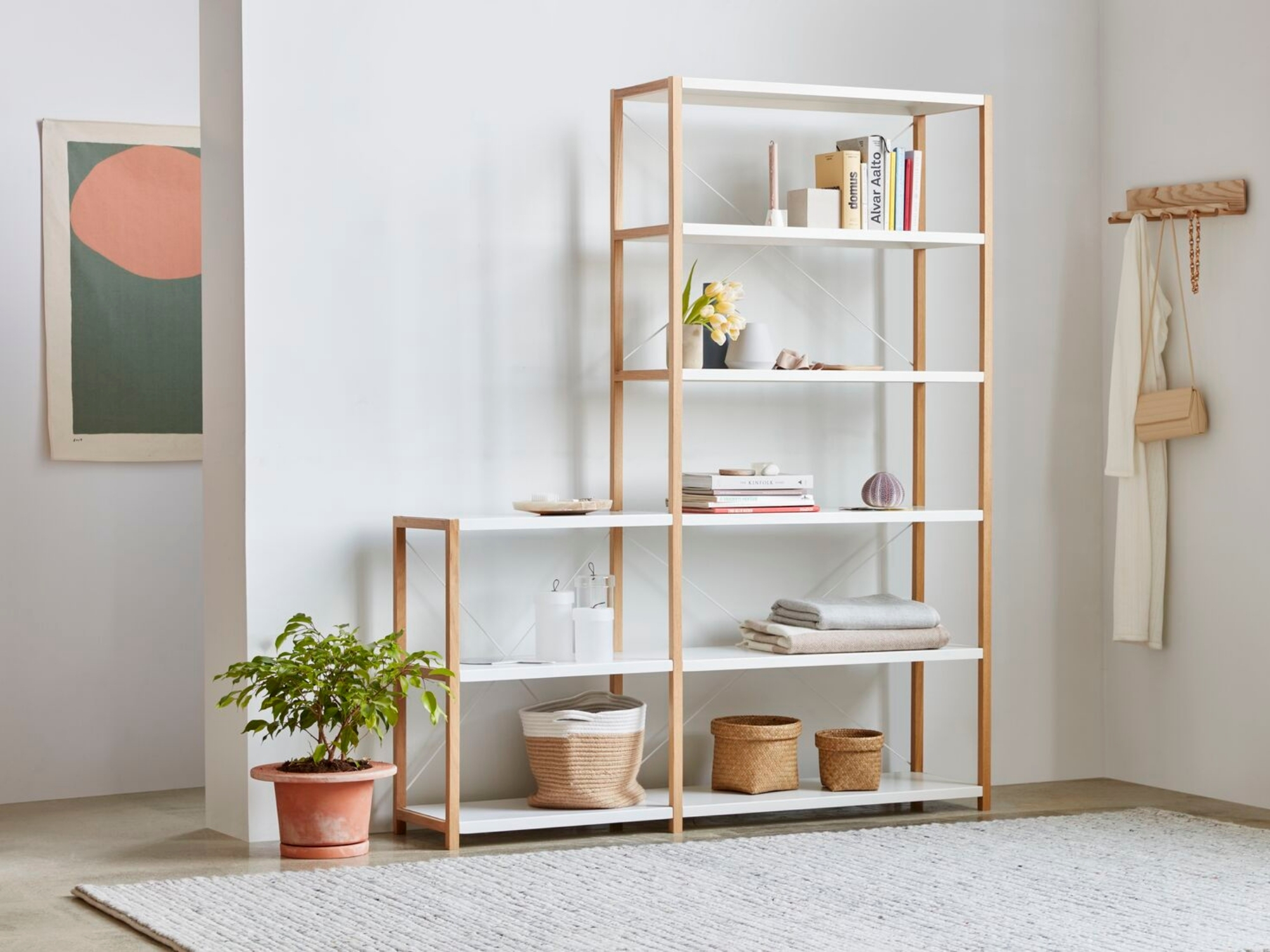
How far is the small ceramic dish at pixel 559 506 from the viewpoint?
4062 mm

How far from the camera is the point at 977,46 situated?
4926mm

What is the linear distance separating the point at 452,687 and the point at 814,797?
0.97m

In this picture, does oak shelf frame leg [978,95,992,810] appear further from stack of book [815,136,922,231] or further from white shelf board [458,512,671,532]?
white shelf board [458,512,671,532]

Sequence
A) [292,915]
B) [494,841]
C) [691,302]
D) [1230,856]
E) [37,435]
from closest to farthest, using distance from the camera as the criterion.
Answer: [292,915] → [1230,856] → [494,841] → [691,302] → [37,435]

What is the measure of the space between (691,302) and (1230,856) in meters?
1.83

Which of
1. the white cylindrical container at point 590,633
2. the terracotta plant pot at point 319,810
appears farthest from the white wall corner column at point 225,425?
the white cylindrical container at point 590,633

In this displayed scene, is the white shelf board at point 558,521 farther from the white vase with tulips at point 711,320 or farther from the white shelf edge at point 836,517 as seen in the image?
the white vase with tulips at point 711,320

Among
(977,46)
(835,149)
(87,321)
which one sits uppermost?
(977,46)

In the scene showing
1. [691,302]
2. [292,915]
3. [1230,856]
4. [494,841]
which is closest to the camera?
[292,915]

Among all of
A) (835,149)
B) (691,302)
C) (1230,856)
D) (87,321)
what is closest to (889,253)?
(835,149)

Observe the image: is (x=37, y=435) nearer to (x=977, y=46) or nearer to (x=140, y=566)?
(x=140, y=566)

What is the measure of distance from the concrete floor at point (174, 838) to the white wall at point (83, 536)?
5.8 inches

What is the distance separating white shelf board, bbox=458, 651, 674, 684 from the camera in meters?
3.96

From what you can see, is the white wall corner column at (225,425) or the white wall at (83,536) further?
the white wall at (83,536)
